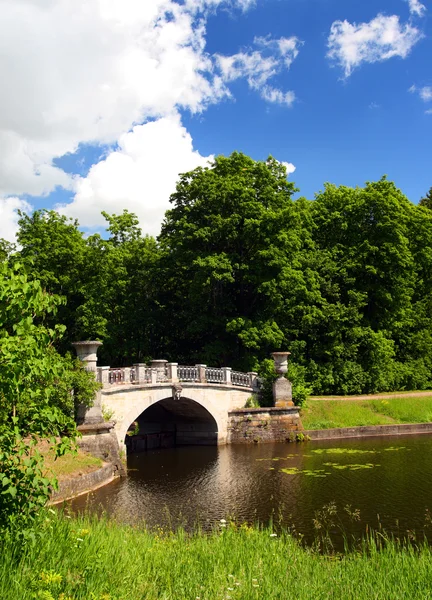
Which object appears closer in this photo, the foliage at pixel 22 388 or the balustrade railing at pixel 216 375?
the foliage at pixel 22 388

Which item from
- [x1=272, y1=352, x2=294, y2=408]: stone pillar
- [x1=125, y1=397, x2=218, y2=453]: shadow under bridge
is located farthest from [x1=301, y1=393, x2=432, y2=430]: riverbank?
[x1=125, y1=397, x2=218, y2=453]: shadow under bridge

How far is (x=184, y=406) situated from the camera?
991 inches

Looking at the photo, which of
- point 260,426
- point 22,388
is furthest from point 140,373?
point 22,388

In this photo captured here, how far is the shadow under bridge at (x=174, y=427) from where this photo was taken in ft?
81.5

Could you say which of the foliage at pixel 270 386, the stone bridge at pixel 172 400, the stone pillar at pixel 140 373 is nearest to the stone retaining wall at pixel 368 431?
the foliage at pixel 270 386

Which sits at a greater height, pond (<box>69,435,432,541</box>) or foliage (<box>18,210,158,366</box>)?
foliage (<box>18,210,158,366</box>)

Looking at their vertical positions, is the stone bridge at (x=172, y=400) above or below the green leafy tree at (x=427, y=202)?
below

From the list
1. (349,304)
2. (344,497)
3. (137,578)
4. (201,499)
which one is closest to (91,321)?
(349,304)

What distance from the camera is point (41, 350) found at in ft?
18.7

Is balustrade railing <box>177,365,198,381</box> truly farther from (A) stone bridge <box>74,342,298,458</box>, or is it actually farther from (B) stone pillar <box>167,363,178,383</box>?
(B) stone pillar <box>167,363,178,383</box>

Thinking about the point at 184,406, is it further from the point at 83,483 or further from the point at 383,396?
the point at 383,396

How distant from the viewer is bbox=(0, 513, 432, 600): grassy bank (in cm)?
559

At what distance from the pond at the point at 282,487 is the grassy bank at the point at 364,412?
3189mm

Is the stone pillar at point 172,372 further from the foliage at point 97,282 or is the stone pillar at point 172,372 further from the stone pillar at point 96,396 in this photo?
the foliage at point 97,282
